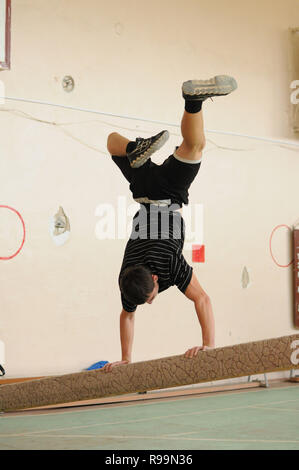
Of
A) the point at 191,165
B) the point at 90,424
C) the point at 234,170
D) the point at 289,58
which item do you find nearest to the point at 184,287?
the point at 191,165

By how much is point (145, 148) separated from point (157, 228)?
54 cm

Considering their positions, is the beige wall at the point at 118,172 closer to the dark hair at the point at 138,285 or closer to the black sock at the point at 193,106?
the dark hair at the point at 138,285

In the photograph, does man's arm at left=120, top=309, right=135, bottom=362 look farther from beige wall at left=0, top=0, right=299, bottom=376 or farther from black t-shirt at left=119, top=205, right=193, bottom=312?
beige wall at left=0, top=0, right=299, bottom=376

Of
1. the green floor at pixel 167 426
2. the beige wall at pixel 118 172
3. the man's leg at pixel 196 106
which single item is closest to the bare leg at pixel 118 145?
the man's leg at pixel 196 106

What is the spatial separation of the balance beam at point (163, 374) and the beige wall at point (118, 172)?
2474mm

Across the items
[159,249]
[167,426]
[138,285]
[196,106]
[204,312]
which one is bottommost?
[167,426]

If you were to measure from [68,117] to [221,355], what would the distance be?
159 inches

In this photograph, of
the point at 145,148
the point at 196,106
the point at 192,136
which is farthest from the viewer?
the point at 145,148

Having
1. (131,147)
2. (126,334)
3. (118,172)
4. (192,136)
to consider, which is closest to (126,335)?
(126,334)

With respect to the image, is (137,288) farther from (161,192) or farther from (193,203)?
(193,203)

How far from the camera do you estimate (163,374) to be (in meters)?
3.13

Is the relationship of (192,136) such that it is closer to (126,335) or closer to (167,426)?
(126,335)

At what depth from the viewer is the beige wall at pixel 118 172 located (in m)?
6.11

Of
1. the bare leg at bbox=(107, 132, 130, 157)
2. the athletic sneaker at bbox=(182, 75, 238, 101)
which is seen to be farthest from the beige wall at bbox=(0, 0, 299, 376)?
the athletic sneaker at bbox=(182, 75, 238, 101)
